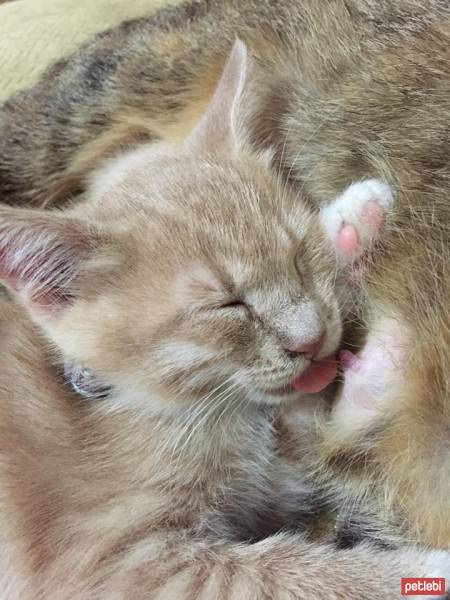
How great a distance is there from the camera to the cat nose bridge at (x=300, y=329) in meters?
0.95

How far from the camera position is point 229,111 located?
47.1 inches

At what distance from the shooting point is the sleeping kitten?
940mm

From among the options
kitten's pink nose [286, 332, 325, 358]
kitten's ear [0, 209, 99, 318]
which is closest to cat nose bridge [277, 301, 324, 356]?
kitten's pink nose [286, 332, 325, 358]

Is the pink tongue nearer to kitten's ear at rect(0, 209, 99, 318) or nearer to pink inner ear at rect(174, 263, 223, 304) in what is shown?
pink inner ear at rect(174, 263, 223, 304)

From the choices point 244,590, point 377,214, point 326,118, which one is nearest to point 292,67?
point 326,118

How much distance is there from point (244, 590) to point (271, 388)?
10.3 inches

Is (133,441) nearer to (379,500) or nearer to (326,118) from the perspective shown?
(379,500)

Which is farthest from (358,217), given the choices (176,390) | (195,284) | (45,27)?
(45,27)

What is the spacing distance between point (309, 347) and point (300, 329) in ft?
0.09

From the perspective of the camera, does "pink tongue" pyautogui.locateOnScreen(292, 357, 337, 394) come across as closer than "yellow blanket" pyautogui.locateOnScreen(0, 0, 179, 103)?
Yes

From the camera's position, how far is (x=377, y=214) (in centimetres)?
100

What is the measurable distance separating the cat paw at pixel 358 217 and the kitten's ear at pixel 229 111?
0.72ft

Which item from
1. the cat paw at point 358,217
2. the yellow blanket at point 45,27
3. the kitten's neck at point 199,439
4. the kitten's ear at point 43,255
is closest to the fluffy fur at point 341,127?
the cat paw at point 358,217

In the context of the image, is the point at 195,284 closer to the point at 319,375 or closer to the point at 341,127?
the point at 319,375
